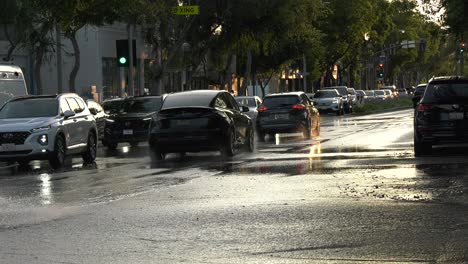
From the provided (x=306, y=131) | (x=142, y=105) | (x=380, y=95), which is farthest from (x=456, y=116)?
(x=380, y=95)

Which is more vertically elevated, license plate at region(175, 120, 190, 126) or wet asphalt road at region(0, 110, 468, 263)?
license plate at region(175, 120, 190, 126)

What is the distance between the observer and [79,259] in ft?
30.5

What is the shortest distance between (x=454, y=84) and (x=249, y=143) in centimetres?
605

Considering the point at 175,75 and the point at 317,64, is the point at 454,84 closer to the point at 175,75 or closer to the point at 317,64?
the point at 175,75

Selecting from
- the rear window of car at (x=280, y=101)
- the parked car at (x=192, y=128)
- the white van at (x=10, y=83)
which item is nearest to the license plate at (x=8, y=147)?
the parked car at (x=192, y=128)

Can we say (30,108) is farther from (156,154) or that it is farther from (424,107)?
(424,107)

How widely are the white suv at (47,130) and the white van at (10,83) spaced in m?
3.05

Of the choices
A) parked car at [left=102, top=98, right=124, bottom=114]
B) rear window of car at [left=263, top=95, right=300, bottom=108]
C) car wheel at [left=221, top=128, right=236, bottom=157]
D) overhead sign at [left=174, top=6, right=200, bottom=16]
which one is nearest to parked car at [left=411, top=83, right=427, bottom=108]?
rear window of car at [left=263, top=95, right=300, bottom=108]

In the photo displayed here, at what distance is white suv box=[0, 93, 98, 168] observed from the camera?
21156mm

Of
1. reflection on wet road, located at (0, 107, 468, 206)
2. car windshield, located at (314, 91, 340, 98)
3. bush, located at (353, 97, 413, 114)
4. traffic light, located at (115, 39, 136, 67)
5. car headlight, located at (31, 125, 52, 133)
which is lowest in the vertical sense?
bush, located at (353, 97, 413, 114)

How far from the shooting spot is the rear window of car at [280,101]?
3284 cm

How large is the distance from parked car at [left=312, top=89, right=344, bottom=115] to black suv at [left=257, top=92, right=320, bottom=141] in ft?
85.7

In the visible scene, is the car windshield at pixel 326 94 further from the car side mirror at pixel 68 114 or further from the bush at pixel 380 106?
the car side mirror at pixel 68 114

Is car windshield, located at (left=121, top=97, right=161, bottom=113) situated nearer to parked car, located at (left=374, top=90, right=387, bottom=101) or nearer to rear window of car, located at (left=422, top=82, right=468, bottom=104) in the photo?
rear window of car, located at (left=422, top=82, right=468, bottom=104)
